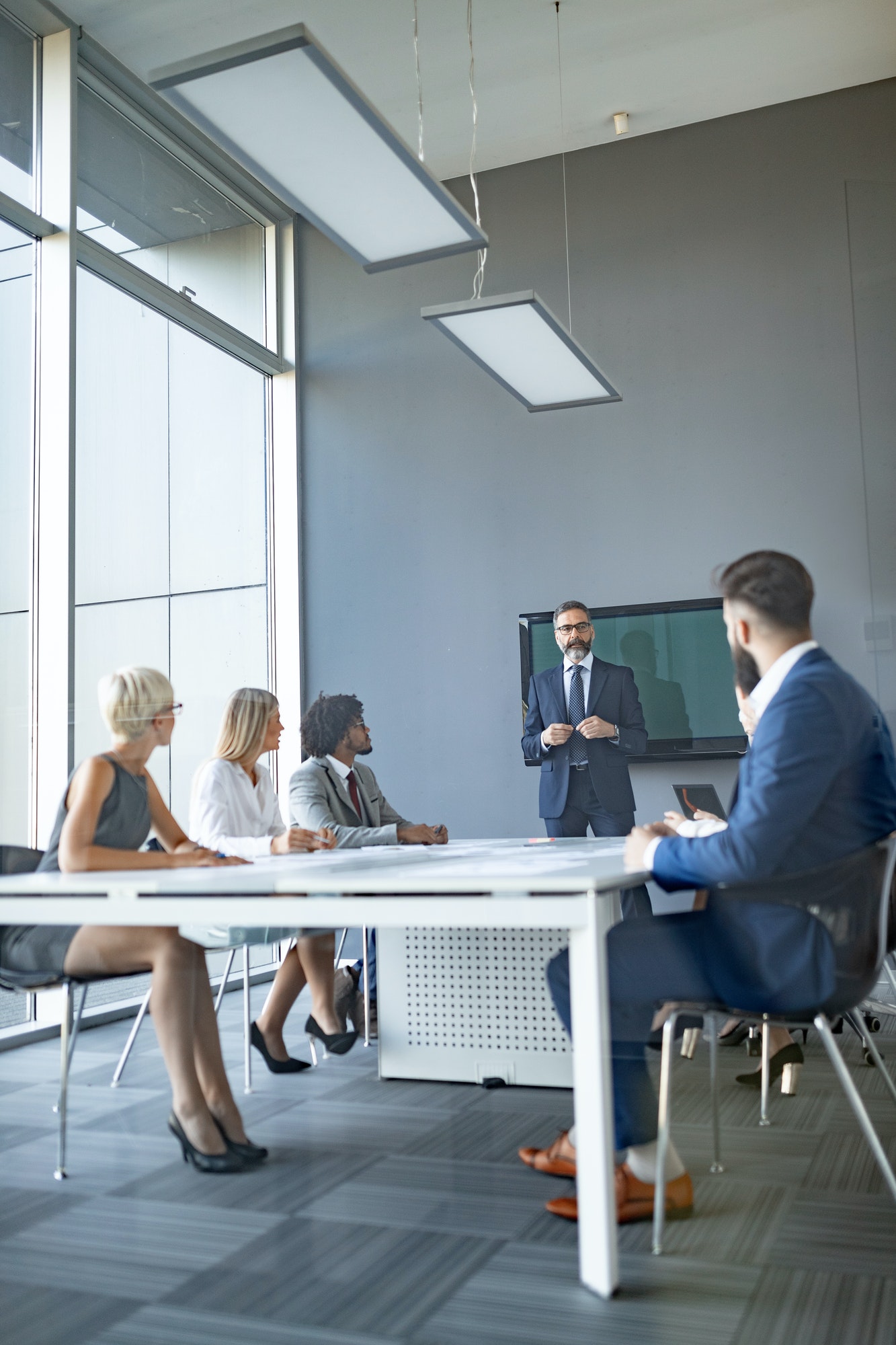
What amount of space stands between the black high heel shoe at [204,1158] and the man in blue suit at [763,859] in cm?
56

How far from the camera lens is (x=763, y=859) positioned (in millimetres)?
2029

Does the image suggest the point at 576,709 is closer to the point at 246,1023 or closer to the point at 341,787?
the point at 341,787

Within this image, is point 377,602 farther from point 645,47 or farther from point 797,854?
point 797,854

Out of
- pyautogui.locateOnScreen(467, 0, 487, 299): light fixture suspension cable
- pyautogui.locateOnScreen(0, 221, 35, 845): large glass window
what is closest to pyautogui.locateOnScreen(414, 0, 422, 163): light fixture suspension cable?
pyautogui.locateOnScreen(467, 0, 487, 299): light fixture suspension cable

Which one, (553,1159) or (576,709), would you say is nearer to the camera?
(553,1159)

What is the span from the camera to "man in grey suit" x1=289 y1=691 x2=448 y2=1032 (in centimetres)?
378

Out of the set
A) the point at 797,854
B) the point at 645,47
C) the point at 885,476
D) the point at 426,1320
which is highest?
the point at 645,47

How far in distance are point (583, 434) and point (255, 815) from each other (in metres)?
3.02

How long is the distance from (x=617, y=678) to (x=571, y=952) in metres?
3.13

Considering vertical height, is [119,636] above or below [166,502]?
below

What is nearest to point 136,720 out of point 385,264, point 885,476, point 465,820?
point 385,264

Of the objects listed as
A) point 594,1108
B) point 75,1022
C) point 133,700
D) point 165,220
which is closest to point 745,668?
point 594,1108

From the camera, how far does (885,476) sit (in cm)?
364

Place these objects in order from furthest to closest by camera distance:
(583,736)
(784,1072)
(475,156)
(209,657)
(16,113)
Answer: (475,156) → (209,657) → (583,736) → (16,113) → (784,1072)
